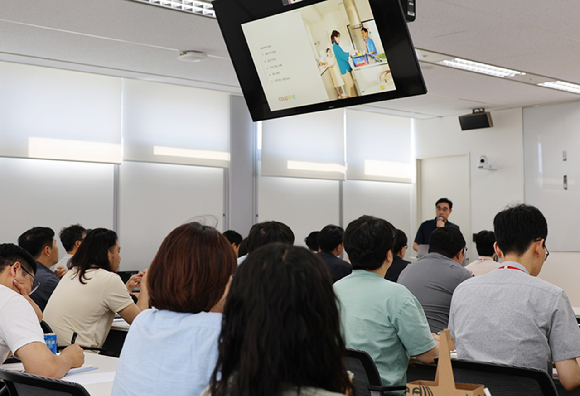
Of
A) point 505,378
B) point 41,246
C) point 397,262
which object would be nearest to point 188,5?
point 41,246

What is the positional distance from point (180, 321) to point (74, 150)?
17.3 ft

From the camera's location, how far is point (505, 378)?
198 cm

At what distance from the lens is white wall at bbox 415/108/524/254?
27.0 feet

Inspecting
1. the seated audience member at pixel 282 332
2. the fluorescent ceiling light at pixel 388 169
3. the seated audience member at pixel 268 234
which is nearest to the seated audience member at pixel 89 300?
the seated audience member at pixel 268 234

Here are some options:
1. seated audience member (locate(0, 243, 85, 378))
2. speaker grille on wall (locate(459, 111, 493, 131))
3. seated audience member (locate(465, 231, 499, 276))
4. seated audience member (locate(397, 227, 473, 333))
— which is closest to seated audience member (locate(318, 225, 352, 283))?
seated audience member (locate(397, 227, 473, 333))

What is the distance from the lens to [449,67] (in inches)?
240

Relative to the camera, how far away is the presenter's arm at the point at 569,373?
2.10m

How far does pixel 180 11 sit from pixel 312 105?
1747mm

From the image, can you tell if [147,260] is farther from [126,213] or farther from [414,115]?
[414,115]

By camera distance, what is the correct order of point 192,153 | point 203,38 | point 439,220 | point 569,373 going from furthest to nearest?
point 439,220
point 192,153
point 203,38
point 569,373

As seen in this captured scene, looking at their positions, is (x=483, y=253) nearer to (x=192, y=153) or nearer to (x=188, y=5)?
(x=188, y=5)

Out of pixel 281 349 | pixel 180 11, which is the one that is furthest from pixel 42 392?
pixel 180 11

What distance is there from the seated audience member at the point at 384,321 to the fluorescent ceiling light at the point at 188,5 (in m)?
2.62

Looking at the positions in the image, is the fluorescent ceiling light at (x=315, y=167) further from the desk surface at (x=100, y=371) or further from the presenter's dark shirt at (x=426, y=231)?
the desk surface at (x=100, y=371)
